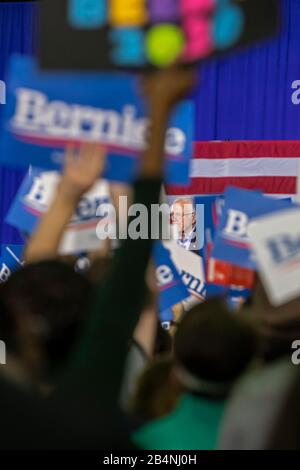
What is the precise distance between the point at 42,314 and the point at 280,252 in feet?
1.16

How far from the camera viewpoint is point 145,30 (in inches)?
33.7

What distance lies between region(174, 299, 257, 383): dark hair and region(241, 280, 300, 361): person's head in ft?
0.34

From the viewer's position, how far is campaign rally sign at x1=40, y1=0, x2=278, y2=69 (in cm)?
83

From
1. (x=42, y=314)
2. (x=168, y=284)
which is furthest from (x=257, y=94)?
(x=42, y=314)

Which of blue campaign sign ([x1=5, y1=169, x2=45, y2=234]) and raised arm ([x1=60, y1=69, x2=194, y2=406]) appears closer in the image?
raised arm ([x1=60, y1=69, x2=194, y2=406])

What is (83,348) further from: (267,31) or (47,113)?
(267,31)

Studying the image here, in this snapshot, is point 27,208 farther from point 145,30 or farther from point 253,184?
point 253,184

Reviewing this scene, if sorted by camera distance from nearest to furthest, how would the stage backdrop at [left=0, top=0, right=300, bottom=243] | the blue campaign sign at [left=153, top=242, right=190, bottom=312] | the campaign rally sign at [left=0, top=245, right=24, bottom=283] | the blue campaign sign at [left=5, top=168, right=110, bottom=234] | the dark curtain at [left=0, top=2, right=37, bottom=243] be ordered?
the blue campaign sign at [left=5, top=168, right=110, bottom=234] < the blue campaign sign at [left=153, top=242, right=190, bottom=312] < the campaign rally sign at [left=0, top=245, right=24, bottom=283] < the stage backdrop at [left=0, top=0, right=300, bottom=243] < the dark curtain at [left=0, top=2, right=37, bottom=243]

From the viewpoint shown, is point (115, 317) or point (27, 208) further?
point (27, 208)

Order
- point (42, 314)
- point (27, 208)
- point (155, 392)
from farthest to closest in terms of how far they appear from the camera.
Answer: point (27, 208) → point (155, 392) → point (42, 314)

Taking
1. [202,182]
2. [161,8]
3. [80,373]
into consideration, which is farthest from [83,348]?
[202,182]
